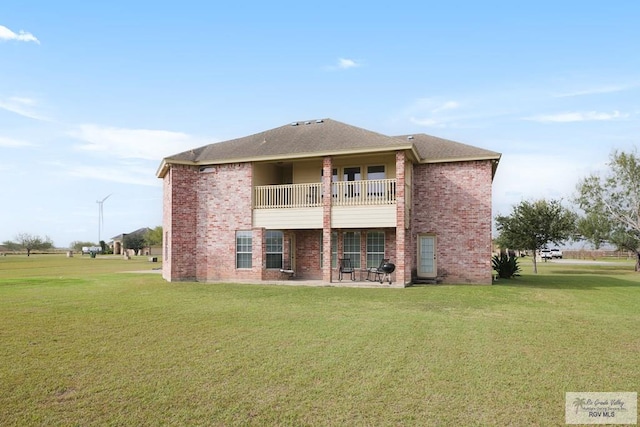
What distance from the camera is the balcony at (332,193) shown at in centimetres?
1816

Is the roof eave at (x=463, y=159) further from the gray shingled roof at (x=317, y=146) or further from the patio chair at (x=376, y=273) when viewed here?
the patio chair at (x=376, y=273)

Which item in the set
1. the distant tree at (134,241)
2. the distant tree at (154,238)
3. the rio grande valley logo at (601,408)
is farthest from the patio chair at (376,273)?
the distant tree at (134,241)

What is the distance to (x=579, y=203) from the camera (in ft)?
119

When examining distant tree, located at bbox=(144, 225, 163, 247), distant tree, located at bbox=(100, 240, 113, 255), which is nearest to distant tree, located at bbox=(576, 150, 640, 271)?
distant tree, located at bbox=(144, 225, 163, 247)

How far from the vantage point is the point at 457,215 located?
62.7ft

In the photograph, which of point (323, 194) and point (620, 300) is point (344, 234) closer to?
point (323, 194)

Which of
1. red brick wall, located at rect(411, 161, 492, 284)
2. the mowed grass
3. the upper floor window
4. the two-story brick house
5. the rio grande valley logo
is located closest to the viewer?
the rio grande valley logo

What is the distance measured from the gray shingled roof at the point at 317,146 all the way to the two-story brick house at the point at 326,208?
6 cm

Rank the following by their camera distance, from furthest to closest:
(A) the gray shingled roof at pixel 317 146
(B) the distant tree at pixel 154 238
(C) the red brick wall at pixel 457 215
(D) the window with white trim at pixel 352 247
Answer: (B) the distant tree at pixel 154 238 < (D) the window with white trim at pixel 352 247 < (C) the red brick wall at pixel 457 215 < (A) the gray shingled roof at pixel 317 146

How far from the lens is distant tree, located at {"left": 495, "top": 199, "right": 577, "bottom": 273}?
94.9 ft

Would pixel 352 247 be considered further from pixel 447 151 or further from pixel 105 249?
pixel 105 249

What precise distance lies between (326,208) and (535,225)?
17.3 metres

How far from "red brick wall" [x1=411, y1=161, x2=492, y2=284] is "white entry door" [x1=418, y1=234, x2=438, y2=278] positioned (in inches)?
8.3

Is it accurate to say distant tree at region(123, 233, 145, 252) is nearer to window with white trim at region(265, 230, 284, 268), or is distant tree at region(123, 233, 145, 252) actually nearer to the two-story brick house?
the two-story brick house
